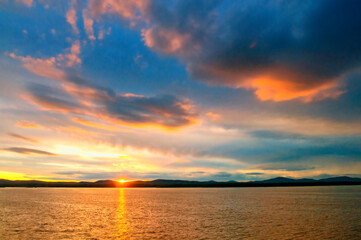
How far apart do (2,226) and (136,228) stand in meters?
24.8

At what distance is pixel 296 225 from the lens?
47.0 metres

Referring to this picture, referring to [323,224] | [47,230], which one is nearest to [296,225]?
[323,224]

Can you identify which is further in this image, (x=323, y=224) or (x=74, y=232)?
(x=323, y=224)

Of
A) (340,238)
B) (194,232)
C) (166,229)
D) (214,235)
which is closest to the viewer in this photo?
(340,238)

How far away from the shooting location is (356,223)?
47344 millimetres

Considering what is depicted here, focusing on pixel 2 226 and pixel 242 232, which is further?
pixel 2 226

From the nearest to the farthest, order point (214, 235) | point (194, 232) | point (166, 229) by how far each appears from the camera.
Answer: point (214, 235) < point (194, 232) < point (166, 229)

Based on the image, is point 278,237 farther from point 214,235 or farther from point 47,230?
point 47,230

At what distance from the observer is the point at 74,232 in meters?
41.9

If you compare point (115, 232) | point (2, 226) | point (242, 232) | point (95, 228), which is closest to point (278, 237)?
point (242, 232)

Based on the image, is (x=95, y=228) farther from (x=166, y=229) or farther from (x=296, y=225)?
(x=296, y=225)

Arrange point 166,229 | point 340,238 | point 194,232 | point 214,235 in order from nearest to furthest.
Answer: point 340,238 → point 214,235 → point 194,232 → point 166,229

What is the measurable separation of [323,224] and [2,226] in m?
59.5

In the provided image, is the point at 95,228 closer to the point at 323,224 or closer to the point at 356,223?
the point at 323,224
